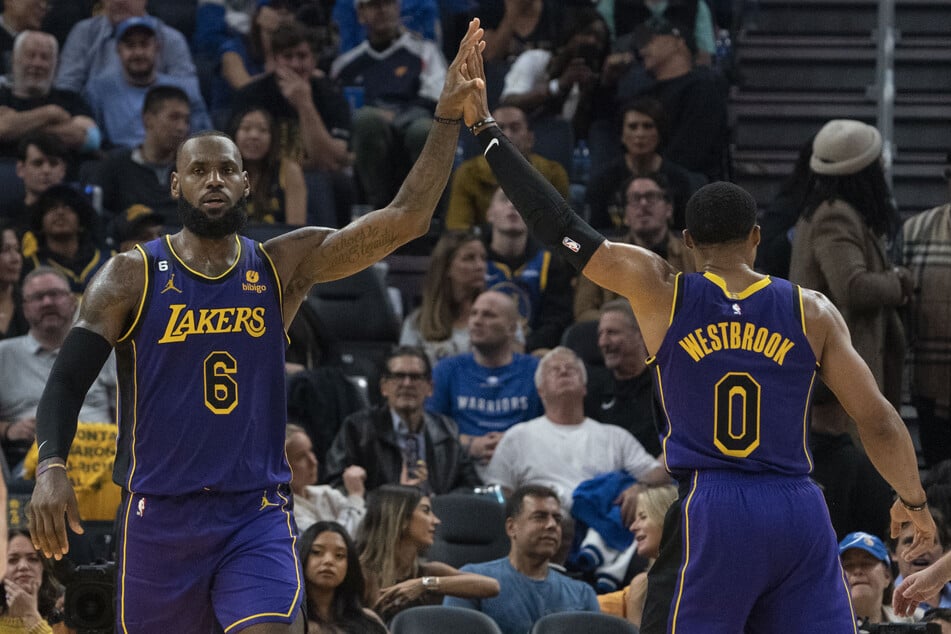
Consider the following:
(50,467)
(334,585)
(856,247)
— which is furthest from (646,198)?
(50,467)

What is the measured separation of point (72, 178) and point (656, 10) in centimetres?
466

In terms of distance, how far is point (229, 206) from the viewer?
5520mm

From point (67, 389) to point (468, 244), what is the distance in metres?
5.28

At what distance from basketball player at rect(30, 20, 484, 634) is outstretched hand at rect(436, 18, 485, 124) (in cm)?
85

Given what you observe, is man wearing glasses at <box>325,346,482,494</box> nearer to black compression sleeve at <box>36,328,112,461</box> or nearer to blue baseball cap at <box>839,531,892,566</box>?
blue baseball cap at <box>839,531,892,566</box>

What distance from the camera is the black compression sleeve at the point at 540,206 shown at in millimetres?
5531

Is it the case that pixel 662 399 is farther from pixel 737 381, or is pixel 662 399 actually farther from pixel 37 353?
pixel 37 353

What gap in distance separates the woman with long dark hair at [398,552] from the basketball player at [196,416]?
269 cm

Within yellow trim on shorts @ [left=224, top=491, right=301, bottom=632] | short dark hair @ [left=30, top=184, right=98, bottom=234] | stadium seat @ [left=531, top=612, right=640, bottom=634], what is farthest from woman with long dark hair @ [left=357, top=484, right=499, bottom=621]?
short dark hair @ [left=30, top=184, right=98, bottom=234]

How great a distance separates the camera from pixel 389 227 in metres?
5.77

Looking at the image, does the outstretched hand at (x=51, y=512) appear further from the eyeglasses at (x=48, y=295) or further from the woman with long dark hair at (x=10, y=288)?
the woman with long dark hair at (x=10, y=288)

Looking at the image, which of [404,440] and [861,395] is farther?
[404,440]

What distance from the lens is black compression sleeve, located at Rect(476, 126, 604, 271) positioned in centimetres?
553

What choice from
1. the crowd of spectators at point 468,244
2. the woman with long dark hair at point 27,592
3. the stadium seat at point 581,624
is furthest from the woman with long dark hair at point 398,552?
the woman with long dark hair at point 27,592
